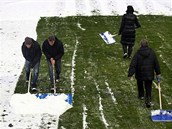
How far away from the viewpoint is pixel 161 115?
34.7 feet

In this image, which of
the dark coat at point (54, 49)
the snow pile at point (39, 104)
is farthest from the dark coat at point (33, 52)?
the snow pile at point (39, 104)

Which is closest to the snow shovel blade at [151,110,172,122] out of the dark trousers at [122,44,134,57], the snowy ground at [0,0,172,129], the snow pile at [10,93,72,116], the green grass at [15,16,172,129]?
the green grass at [15,16,172,129]

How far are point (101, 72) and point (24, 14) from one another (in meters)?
8.88

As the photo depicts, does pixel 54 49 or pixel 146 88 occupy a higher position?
pixel 54 49

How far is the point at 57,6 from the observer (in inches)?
891

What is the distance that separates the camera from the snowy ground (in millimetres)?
12889

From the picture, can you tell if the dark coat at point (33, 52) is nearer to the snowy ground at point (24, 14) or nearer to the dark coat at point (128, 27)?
the snowy ground at point (24, 14)

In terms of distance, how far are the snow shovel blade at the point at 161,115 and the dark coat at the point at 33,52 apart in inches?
156

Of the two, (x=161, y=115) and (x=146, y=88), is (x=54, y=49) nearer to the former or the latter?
(x=146, y=88)

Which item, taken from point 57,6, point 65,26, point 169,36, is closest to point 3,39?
point 65,26

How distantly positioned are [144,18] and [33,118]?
11.7m

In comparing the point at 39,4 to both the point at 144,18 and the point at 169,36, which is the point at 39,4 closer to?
the point at 144,18

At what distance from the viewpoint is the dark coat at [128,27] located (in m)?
14.7

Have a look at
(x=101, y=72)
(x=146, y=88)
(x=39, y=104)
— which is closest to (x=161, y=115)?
(x=146, y=88)
